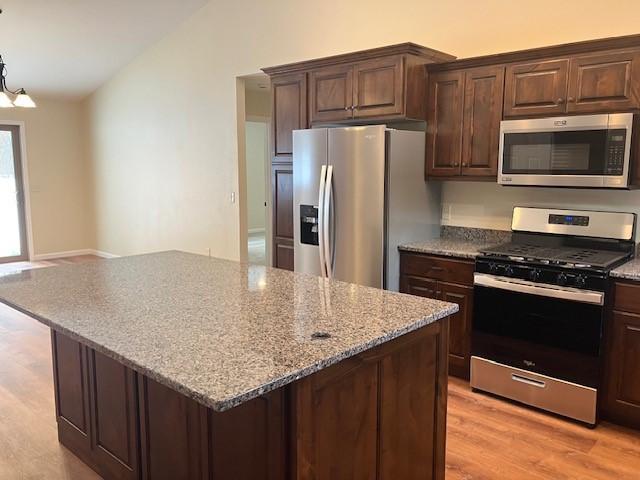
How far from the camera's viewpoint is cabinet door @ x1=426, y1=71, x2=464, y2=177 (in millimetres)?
3625

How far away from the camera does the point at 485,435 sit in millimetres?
2867

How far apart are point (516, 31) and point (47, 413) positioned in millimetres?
3748

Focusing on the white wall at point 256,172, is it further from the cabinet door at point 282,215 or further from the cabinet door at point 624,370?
the cabinet door at point 624,370

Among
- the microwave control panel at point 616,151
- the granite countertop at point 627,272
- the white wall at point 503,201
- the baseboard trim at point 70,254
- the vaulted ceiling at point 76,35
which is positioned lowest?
the baseboard trim at point 70,254

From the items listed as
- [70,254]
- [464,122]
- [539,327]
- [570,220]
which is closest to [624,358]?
[539,327]

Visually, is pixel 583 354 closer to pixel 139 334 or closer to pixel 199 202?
pixel 139 334

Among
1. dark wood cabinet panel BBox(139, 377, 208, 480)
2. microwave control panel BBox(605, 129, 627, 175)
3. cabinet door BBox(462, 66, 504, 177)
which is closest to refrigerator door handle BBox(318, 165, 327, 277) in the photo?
cabinet door BBox(462, 66, 504, 177)

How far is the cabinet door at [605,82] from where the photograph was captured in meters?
2.93

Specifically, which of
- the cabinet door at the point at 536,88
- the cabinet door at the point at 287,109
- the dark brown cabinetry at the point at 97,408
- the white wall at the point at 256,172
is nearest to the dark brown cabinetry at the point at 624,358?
the cabinet door at the point at 536,88

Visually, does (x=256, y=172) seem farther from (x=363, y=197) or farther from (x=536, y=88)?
(x=536, y=88)

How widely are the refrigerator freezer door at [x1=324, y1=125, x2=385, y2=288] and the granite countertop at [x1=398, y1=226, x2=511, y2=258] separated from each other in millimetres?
235

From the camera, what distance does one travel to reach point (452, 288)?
3.49 m

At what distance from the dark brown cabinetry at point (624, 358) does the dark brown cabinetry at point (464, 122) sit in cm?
113

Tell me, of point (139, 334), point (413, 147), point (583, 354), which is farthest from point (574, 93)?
point (139, 334)
